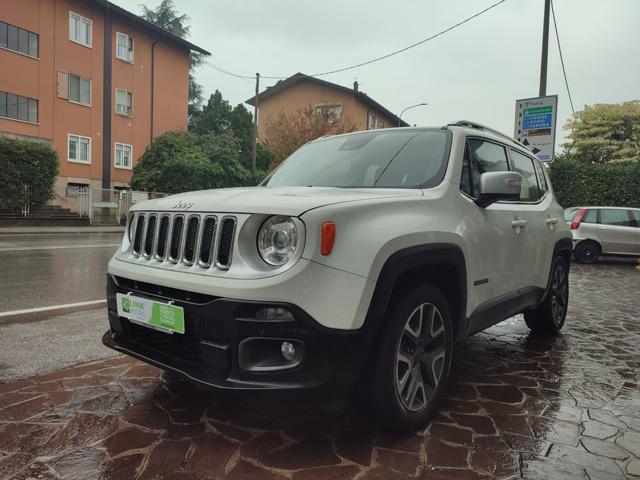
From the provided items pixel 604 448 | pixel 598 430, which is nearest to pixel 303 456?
pixel 604 448

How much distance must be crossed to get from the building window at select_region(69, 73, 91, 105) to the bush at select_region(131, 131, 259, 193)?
160 inches

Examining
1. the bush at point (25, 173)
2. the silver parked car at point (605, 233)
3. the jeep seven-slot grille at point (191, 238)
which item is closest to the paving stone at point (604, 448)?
the jeep seven-slot grille at point (191, 238)

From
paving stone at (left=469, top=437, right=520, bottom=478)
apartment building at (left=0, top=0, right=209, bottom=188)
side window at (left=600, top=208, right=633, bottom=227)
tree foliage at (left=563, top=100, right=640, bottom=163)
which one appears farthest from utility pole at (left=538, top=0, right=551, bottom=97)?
tree foliage at (left=563, top=100, right=640, bottom=163)

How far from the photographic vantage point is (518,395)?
11.4 feet

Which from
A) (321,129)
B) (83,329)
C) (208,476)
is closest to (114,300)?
(208,476)

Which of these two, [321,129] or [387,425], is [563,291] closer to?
[387,425]

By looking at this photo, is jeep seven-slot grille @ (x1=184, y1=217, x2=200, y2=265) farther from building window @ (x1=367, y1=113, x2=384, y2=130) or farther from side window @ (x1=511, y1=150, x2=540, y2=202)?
building window @ (x1=367, y1=113, x2=384, y2=130)

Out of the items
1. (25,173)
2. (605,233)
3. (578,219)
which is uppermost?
(25,173)

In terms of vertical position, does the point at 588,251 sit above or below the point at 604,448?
above

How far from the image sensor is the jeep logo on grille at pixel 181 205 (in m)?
2.75

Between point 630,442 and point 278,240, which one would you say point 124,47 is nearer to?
point 278,240

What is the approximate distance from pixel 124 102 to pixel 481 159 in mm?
28251

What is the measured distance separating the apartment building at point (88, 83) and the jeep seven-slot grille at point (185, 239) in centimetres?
2279

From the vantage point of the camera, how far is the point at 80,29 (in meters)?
25.9
